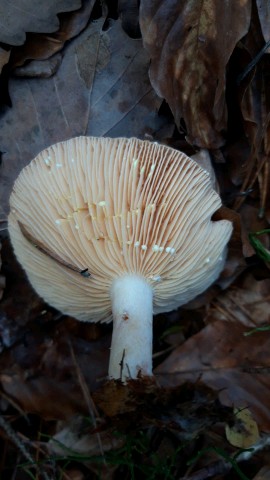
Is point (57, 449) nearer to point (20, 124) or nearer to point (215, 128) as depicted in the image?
point (20, 124)

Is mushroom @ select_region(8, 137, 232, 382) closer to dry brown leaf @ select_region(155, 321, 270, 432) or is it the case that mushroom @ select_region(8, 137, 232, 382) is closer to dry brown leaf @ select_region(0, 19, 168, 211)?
dry brown leaf @ select_region(155, 321, 270, 432)

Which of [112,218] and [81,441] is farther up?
Result: [112,218]

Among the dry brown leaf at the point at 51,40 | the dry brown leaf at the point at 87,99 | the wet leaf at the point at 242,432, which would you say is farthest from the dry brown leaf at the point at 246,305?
the dry brown leaf at the point at 51,40

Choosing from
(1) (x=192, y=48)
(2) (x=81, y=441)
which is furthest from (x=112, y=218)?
(2) (x=81, y=441)

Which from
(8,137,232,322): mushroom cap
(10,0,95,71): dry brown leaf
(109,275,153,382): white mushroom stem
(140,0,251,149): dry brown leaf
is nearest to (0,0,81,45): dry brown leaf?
(10,0,95,71): dry brown leaf

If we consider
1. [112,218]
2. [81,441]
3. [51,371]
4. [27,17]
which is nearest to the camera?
[112,218]

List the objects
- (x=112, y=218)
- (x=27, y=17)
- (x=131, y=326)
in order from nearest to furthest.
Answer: (x=112, y=218) → (x=131, y=326) → (x=27, y=17)

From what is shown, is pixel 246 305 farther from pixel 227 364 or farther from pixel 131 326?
pixel 131 326
